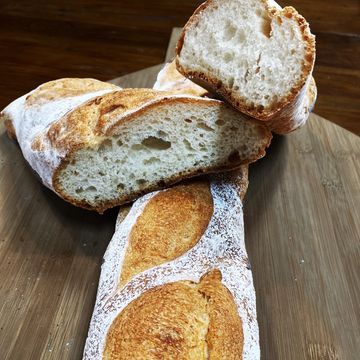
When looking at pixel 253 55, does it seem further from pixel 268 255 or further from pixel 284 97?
pixel 268 255

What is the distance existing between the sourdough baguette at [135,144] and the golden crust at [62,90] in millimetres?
151

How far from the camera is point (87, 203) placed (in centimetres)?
142

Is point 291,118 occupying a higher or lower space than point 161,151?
higher

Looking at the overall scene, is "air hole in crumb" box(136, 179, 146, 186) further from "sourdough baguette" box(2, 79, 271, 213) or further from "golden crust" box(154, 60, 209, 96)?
"golden crust" box(154, 60, 209, 96)

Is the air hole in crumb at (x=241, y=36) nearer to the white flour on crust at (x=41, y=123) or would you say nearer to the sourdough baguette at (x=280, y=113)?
the sourdough baguette at (x=280, y=113)

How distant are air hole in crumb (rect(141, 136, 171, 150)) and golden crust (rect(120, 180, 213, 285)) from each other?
0.12 metres

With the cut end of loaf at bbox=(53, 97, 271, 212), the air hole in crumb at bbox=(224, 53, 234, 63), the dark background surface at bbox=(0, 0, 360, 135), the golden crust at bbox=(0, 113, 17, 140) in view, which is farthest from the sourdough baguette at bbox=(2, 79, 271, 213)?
the dark background surface at bbox=(0, 0, 360, 135)

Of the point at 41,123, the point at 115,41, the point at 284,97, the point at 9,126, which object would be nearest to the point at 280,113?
the point at 284,97

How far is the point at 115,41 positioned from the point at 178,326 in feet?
8.53

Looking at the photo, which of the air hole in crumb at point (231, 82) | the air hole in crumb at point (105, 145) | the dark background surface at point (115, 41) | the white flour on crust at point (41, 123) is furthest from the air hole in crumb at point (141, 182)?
the dark background surface at point (115, 41)

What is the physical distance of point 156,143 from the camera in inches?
53.1

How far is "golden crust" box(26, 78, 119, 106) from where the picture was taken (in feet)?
5.17

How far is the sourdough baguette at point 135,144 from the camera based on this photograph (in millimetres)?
1282

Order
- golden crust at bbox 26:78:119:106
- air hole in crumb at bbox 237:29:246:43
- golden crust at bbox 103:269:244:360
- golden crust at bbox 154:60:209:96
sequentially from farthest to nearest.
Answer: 1. golden crust at bbox 26:78:119:106
2. golden crust at bbox 154:60:209:96
3. air hole in crumb at bbox 237:29:246:43
4. golden crust at bbox 103:269:244:360
